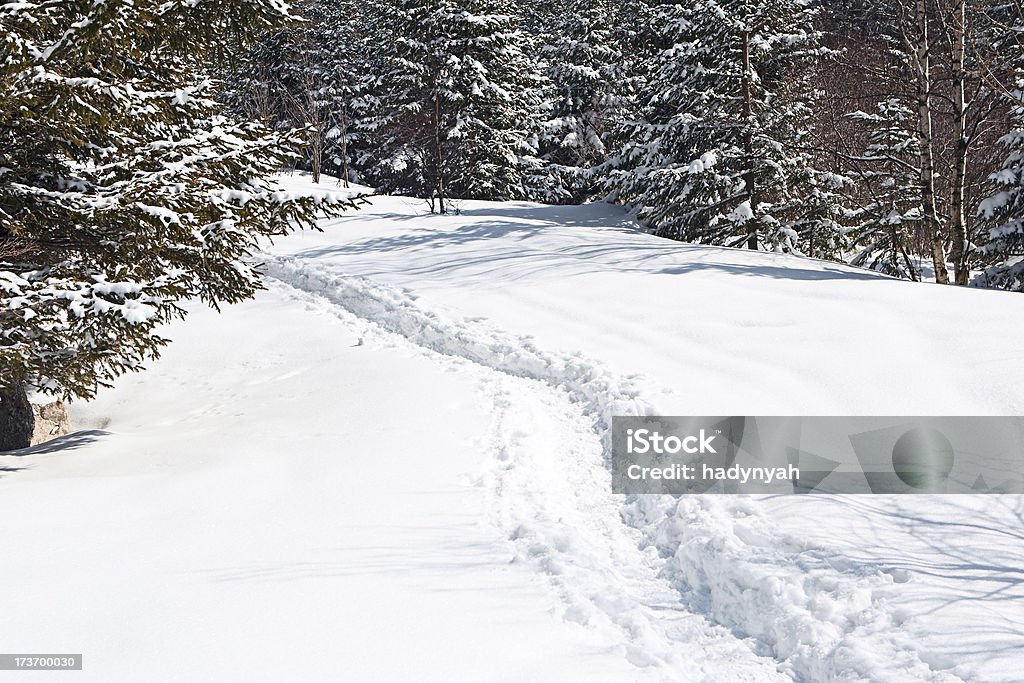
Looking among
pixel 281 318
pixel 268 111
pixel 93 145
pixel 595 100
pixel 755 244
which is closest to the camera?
pixel 93 145

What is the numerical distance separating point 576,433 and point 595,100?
2652 cm

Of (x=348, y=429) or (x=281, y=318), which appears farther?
(x=281, y=318)

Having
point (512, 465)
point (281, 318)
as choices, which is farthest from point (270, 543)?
point (281, 318)

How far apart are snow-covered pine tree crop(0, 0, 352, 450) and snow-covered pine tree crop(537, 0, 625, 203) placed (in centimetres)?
2173

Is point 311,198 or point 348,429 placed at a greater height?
point 311,198

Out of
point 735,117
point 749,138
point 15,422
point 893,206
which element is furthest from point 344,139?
point 15,422

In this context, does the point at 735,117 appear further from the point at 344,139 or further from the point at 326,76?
the point at 326,76

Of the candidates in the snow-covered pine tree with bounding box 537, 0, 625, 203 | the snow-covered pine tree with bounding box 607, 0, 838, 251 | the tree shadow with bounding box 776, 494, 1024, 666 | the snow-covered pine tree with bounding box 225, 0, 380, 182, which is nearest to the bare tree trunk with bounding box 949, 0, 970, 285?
the snow-covered pine tree with bounding box 607, 0, 838, 251

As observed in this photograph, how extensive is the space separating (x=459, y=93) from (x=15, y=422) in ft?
70.9

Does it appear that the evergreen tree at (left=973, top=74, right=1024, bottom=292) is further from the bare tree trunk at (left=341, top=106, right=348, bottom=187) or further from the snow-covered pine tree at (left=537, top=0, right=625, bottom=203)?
the bare tree trunk at (left=341, top=106, right=348, bottom=187)

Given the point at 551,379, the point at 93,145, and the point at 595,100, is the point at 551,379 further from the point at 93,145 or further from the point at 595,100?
the point at 595,100

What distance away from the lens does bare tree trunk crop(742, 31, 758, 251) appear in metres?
16.0

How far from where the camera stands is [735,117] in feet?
53.9

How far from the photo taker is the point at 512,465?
6152mm
